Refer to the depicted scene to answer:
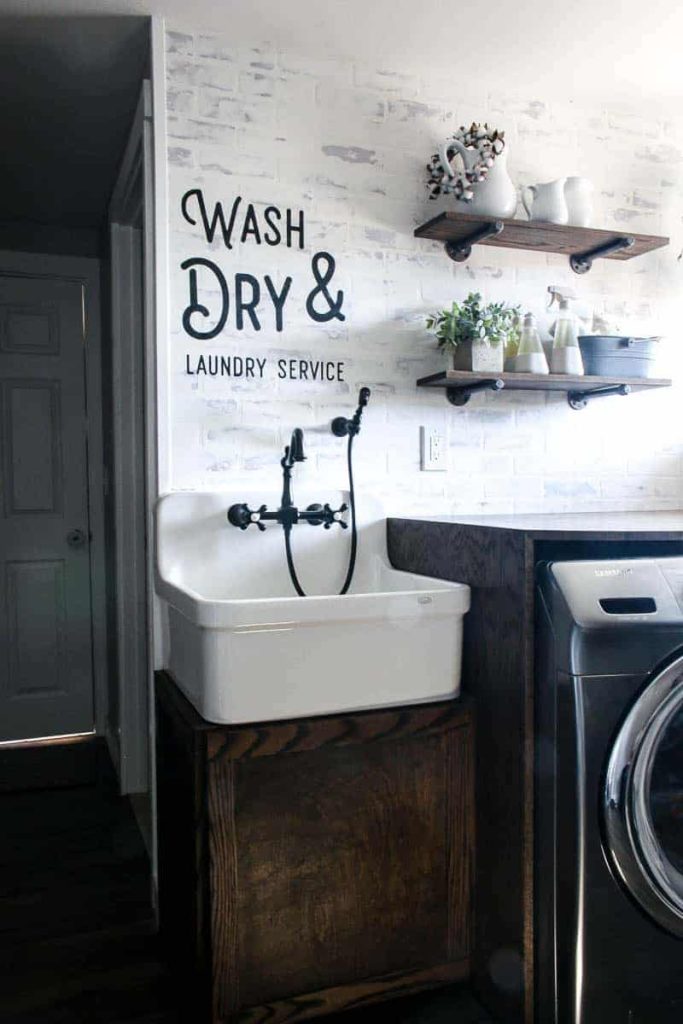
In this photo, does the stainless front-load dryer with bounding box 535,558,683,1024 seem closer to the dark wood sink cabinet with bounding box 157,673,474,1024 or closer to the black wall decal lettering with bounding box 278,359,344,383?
the dark wood sink cabinet with bounding box 157,673,474,1024

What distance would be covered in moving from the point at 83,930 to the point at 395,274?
75.9 inches

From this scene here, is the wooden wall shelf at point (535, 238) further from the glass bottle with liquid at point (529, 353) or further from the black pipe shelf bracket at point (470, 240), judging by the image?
the glass bottle with liquid at point (529, 353)

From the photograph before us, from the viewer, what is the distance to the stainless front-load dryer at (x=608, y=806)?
1.49 meters

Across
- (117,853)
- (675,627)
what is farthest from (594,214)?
(117,853)

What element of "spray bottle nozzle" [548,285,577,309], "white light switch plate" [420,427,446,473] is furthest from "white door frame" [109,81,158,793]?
"spray bottle nozzle" [548,285,577,309]

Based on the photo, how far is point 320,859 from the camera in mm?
1620

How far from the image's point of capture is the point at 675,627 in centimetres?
154

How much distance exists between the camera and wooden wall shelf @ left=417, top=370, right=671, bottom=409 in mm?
2158

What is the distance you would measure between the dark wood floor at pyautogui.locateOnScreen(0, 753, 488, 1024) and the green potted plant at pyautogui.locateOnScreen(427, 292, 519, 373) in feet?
4.97

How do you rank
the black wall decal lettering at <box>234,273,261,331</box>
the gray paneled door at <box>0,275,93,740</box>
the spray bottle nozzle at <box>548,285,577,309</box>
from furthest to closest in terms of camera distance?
the gray paneled door at <box>0,275,93,740</box>
the spray bottle nozzle at <box>548,285,577,309</box>
the black wall decal lettering at <box>234,273,261,331</box>

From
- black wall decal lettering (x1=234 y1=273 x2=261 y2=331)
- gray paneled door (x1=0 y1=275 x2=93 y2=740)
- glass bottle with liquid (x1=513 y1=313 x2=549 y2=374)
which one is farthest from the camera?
gray paneled door (x1=0 y1=275 x2=93 y2=740)

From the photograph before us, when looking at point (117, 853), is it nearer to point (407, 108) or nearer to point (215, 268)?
point (215, 268)

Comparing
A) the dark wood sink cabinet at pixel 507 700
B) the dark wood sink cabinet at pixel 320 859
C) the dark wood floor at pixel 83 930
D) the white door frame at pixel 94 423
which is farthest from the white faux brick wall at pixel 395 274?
the white door frame at pixel 94 423

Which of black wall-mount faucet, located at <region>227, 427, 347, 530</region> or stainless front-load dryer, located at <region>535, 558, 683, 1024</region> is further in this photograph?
black wall-mount faucet, located at <region>227, 427, 347, 530</region>
